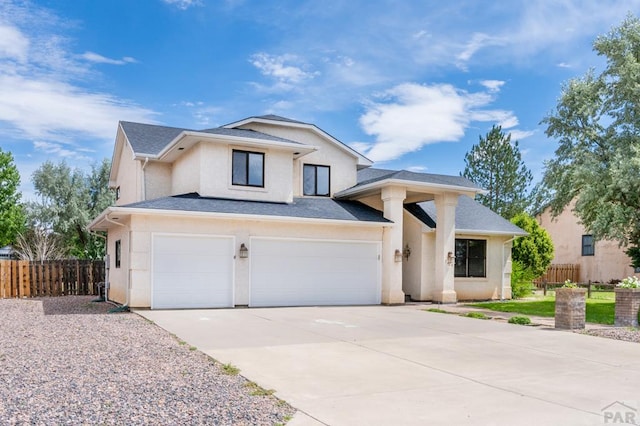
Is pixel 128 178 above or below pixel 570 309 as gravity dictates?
above

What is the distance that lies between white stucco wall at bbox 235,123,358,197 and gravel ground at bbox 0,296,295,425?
11078mm

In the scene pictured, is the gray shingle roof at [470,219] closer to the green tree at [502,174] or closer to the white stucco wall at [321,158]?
the white stucco wall at [321,158]

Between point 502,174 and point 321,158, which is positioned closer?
point 321,158

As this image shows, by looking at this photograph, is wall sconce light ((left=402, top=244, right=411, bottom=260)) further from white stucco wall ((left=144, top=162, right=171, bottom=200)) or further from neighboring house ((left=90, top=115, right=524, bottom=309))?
white stucco wall ((left=144, top=162, right=171, bottom=200))

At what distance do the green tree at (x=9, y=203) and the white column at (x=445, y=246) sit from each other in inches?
1164

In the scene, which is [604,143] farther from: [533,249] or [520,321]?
[520,321]

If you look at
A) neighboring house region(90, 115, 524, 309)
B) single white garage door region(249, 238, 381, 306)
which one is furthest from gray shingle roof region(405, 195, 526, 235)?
single white garage door region(249, 238, 381, 306)

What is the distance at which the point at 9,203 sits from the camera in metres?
36.6

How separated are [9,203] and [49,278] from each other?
729 inches

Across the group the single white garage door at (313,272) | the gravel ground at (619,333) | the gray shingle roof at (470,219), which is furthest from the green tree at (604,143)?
the single white garage door at (313,272)

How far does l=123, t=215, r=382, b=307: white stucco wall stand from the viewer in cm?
1514

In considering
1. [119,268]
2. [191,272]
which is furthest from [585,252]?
[119,268]

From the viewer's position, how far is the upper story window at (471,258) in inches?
837

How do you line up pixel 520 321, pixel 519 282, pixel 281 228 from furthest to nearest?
pixel 519 282
pixel 281 228
pixel 520 321
